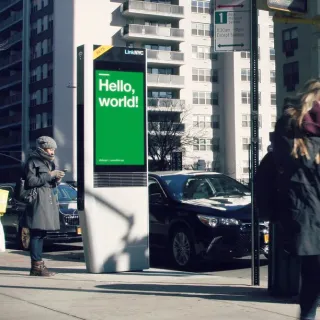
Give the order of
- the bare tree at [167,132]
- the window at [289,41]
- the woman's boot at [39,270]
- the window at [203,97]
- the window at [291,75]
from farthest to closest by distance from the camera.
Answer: the window at [203,97], the bare tree at [167,132], the window at [289,41], the window at [291,75], the woman's boot at [39,270]

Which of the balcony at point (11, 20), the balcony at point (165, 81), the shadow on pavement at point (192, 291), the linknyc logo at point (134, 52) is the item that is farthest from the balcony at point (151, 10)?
the shadow on pavement at point (192, 291)

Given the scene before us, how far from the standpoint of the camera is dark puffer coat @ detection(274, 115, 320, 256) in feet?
15.3

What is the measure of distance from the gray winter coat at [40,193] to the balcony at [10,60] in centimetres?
7212

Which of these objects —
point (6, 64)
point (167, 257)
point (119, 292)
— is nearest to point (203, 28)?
point (6, 64)

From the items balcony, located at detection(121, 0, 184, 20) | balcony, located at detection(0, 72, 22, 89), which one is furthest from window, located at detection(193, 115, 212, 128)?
balcony, located at detection(0, 72, 22, 89)

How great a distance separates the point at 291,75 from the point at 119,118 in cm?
4594

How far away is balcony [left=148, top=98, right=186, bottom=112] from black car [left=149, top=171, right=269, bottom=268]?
184 feet

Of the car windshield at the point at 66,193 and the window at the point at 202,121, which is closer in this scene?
the car windshield at the point at 66,193

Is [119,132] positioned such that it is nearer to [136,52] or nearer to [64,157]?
[136,52]

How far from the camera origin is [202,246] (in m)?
11.2

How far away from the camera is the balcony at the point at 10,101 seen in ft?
263

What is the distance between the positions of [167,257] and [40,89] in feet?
209

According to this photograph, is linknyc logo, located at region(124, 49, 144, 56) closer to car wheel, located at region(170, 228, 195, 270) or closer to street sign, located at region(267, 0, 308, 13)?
street sign, located at region(267, 0, 308, 13)

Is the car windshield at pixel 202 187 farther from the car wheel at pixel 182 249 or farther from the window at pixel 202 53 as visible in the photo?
the window at pixel 202 53
